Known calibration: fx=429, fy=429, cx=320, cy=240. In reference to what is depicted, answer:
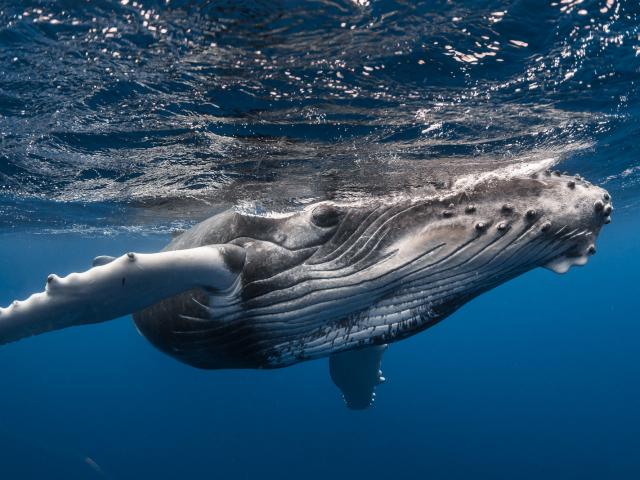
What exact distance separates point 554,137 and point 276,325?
8.81 meters

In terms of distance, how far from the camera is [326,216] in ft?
13.3

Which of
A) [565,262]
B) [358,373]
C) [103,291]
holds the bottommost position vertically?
[358,373]

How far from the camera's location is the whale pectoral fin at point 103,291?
9.49 ft

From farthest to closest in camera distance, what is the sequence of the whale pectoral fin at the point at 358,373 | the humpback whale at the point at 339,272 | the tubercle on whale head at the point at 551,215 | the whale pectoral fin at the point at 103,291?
the whale pectoral fin at the point at 358,373, the tubercle on whale head at the point at 551,215, the humpback whale at the point at 339,272, the whale pectoral fin at the point at 103,291

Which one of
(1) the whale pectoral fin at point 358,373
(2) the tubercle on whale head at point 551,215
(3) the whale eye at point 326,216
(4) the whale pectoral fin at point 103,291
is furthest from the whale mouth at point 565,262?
(1) the whale pectoral fin at point 358,373

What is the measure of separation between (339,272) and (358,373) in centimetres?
682

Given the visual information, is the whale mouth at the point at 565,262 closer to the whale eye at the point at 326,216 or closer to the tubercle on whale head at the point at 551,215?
the tubercle on whale head at the point at 551,215

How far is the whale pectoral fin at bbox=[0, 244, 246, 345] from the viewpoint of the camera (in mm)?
2893

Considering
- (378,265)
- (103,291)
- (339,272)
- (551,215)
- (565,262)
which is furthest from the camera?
(339,272)

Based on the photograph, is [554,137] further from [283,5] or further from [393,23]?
[283,5]

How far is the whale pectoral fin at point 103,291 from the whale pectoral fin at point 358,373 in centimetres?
666

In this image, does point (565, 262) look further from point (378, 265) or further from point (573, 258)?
point (378, 265)

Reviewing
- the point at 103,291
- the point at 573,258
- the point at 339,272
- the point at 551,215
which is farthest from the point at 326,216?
the point at 573,258

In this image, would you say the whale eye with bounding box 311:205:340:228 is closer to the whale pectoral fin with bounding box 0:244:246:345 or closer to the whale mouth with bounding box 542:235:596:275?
the whale pectoral fin with bounding box 0:244:246:345
